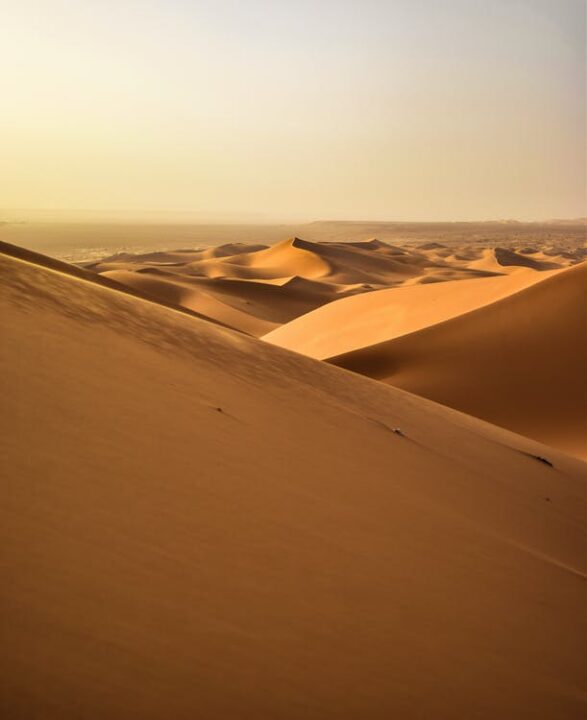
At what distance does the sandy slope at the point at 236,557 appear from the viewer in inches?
80.3

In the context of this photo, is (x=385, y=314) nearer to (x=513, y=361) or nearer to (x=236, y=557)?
(x=513, y=361)

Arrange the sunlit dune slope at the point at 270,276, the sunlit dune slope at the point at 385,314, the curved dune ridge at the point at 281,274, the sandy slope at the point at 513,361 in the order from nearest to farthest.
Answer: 1. the sandy slope at the point at 513,361
2. the sunlit dune slope at the point at 385,314
3. the sunlit dune slope at the point at 270,276
4. the curved dune ridge at the point at 281,274

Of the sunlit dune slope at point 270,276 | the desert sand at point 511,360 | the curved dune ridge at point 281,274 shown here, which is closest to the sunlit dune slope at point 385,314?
the desert sand at point 511,360

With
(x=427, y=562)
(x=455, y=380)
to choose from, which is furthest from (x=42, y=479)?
(x=455, y=380)

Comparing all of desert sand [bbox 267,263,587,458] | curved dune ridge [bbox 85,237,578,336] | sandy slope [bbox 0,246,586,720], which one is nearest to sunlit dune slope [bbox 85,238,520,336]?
curved dune ridge [bbox 85,237,578,336]

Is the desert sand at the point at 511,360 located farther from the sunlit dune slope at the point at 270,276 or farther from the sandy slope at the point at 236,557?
the sandy slope at the point at 236,557

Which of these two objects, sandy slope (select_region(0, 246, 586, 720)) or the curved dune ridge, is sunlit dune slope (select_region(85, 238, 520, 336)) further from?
sandy slope (select_region(0, 246, 586, 720))

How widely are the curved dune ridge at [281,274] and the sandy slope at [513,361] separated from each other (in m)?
8.02

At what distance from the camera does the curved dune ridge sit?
32.7 meters

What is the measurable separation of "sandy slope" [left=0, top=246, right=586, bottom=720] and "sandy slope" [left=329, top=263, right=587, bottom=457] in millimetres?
6521

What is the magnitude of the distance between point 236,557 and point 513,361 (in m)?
11.5

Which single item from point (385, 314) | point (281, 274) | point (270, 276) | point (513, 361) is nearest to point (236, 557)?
point (513, 361)

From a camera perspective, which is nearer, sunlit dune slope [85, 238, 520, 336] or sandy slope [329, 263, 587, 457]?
sandy slope [329, 263, 587, 457]

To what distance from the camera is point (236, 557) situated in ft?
9.05
